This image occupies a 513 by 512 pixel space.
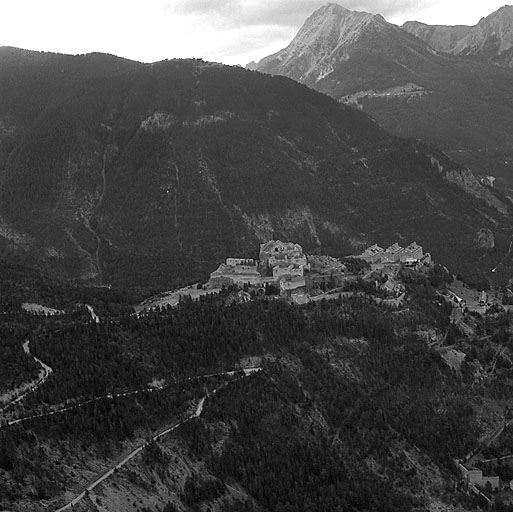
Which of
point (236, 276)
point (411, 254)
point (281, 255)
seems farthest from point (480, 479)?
point (411, 254)

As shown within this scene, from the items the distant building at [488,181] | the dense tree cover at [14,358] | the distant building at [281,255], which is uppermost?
the distant building at [488,181]

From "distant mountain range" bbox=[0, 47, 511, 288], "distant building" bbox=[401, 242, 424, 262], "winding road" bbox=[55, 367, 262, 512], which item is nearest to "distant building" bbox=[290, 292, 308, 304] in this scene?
"winding road" bbox=[55, 367, 262, 512]

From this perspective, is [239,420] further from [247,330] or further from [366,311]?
[366,311]

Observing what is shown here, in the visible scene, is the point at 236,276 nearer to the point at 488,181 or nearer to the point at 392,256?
the point at 392,256

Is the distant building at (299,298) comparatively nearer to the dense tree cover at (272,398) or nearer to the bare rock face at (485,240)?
the dense tree cover at (272,398)

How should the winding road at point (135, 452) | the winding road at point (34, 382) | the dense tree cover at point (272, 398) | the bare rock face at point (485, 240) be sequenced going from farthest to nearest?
the bare rock face at point (485, 240), the winding road at point (34, 382), the dense tree cover at point (272, 398), the winding road at point (135, 452)

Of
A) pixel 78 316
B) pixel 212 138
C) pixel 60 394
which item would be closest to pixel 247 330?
pixel 78 316

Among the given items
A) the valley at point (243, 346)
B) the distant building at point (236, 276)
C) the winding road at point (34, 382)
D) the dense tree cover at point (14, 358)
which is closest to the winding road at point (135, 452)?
the valley at point (243, 346)
